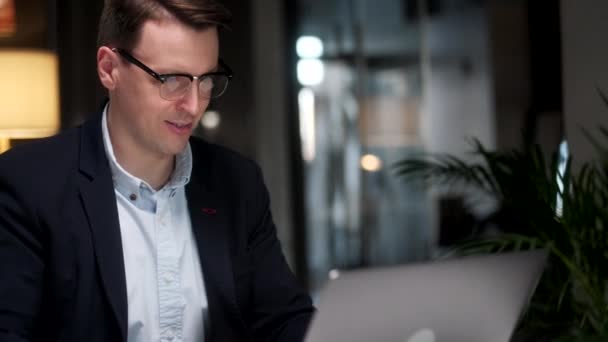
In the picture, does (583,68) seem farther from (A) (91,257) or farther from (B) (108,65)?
(A) (91,257)

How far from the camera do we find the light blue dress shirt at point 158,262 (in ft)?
6.48

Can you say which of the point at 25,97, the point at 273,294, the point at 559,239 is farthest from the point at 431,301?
the point at 25,97

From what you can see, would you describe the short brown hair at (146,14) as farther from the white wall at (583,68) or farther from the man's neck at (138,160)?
the white wall at (583,68)

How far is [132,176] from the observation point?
2.03 metres

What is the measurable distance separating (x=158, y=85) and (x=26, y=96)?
2.14 m

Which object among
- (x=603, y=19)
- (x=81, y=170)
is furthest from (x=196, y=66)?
(x=603, y=19)

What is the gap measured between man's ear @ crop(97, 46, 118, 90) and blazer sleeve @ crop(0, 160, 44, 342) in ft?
0.88

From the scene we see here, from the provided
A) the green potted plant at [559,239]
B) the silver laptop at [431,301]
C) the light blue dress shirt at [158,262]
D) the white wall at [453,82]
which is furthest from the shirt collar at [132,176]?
the white wall at [453,82]

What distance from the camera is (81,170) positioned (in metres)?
1.99

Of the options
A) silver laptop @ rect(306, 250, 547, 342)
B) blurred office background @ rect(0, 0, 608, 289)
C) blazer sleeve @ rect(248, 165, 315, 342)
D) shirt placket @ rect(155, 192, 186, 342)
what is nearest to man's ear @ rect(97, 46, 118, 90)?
shirt placket @ rect(155, 192, 186, 342)

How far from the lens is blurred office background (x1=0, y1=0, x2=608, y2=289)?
6.49 m

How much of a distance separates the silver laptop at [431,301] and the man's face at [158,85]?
24.2 inches

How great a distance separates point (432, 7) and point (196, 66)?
18.9ft

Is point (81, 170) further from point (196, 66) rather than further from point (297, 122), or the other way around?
point (297, 122)
